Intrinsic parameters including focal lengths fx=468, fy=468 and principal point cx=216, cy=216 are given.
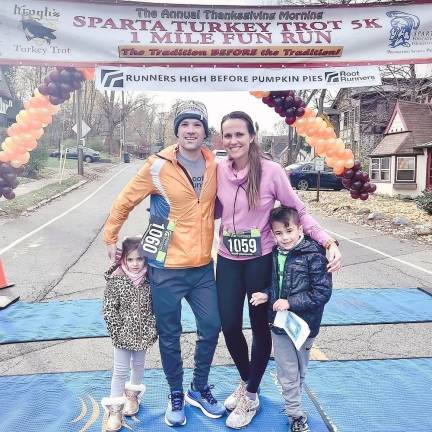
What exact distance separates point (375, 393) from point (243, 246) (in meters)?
1.65

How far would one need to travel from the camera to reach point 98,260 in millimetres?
8578

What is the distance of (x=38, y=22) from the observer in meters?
4.39

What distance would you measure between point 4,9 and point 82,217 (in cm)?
1046

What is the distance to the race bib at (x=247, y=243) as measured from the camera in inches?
116

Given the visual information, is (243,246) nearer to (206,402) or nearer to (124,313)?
(124,313)

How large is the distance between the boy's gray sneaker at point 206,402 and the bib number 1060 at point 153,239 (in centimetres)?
110

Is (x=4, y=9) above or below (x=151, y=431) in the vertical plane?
above

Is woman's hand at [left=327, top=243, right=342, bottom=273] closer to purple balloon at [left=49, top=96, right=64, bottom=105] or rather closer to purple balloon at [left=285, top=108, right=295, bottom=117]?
purple balloon at [left=285, top=108, right=295, bottom=117]

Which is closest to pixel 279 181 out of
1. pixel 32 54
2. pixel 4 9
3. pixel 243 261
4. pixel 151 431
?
pixel 243 261

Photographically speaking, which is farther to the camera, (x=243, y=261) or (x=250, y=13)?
(x=250, y=13)

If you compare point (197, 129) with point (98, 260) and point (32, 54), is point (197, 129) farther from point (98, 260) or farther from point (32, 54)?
point (98, 260)

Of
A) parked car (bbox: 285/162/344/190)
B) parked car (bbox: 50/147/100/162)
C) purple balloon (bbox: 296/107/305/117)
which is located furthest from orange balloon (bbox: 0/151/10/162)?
parked car (bbox: 50/147/100/162)

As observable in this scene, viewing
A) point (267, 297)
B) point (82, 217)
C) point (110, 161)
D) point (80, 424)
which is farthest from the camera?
point (110, 161)

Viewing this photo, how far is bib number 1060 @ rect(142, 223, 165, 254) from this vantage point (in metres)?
3.00
